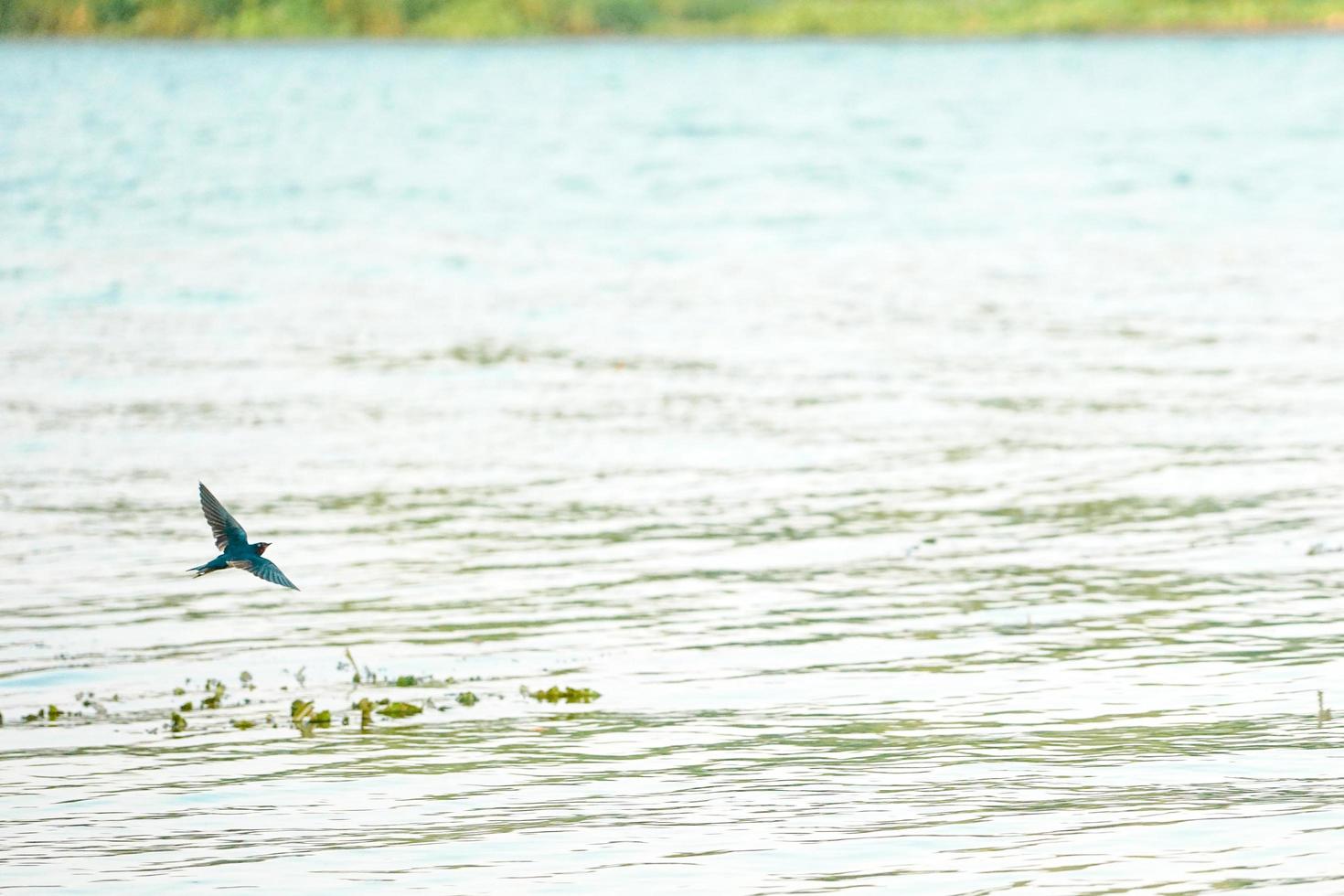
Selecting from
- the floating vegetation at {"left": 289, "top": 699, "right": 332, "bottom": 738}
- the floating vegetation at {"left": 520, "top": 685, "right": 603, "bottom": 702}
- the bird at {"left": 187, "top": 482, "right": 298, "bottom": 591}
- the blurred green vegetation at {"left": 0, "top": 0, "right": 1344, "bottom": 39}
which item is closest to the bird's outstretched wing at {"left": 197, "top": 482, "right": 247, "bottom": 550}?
the bird at {"left": 187, "top": 482, "right": 298, "bottom": 591}

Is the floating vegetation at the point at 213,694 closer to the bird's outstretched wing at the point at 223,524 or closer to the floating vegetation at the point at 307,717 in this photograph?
the floating vegetation at the point at 307,717

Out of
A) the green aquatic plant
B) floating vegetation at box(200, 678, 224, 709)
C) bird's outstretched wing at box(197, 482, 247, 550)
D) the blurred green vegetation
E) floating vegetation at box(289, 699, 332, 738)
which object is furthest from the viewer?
the blurred green vegetation

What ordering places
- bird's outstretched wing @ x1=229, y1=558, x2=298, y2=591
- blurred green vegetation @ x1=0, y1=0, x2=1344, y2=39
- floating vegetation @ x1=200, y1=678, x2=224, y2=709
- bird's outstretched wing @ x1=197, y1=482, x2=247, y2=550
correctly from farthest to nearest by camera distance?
blurred green vegetation @ x1=0, y1=0, x2=1344, y2=39 < floating vegetation @ x1=200, y1=678, x2=224, y2=709 < bird's outstretched wing @ x1=197, y1=482, x2=247, y2=550 < bird's outstretched wing @ x1=229, y1=558, x2=298, y2=591

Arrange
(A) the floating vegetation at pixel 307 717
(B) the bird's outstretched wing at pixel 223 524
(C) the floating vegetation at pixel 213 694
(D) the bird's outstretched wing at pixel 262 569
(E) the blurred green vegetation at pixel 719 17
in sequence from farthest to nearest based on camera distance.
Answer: (E) the blurred green vegetation at pixel 719 17 → (C) the floating vegetation at pixel 213 694 → (A) the floating vegetation at pixel 307 717 → (B) the bird's outstretched wing at pixel 223 524 → (D) the bird's outstretched wing at pixel 262 569

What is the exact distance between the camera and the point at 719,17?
18312 cm

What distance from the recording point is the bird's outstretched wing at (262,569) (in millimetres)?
9477

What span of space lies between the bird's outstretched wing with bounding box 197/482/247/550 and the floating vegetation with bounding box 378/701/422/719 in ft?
5.13

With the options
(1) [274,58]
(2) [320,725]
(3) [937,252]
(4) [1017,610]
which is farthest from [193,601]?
(1) [274,58]

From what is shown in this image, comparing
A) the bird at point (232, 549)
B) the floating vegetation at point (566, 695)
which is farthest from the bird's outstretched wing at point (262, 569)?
the floating vegetation at point (566, 695)

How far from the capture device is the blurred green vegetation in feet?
531

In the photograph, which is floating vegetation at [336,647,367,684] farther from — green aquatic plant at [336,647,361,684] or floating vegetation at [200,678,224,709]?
floating vegetation at [200,678,224,709]

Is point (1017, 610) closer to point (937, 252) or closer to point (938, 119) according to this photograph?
point (937, 252)

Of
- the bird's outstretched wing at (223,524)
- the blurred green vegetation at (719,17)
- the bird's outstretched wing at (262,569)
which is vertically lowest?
the bird's outstretched wing at (262,569)

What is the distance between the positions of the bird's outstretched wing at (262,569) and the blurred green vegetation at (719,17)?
473ft
